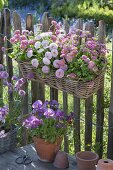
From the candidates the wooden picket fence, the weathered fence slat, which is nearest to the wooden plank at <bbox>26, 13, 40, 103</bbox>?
the wooden picket fence

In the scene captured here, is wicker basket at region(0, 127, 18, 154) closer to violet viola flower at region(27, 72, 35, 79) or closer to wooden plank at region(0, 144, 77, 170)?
wooden plank at region(0, 144, 77, 170)

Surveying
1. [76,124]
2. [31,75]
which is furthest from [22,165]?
[76,124]

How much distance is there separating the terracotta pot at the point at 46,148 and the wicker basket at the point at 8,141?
9.6 inches

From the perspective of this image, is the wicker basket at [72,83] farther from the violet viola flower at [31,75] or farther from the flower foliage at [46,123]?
the flower foliage at [46,123]

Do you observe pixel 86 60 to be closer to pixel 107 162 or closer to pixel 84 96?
pixel 84 96

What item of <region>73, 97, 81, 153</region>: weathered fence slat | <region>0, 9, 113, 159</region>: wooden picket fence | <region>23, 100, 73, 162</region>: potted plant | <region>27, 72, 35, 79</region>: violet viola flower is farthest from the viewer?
<region>73, 97, 81, 153</region>: weathered fence slat

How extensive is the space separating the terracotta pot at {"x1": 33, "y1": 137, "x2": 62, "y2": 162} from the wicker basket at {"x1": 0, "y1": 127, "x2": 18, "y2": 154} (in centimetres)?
24

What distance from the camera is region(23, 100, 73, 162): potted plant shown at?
261 cm

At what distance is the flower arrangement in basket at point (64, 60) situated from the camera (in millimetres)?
2506

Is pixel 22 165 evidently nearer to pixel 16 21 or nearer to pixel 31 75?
pixel 31 75

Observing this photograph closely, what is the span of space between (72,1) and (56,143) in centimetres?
Answer: 887

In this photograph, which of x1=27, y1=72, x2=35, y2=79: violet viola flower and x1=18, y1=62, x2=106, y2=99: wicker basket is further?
x1=27, y1=72, x2=35, y2=79: violet viola flower

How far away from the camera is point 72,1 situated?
36.6 feet

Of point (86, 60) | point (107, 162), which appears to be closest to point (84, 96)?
point (86, 60)
